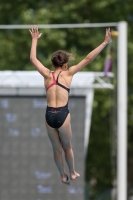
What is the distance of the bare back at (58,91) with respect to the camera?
928 cm

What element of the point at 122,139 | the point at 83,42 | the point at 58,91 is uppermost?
the point at 83,42

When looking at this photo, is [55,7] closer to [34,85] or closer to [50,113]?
[34,85]

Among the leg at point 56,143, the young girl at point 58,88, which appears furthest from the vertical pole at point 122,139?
the young girl at point 58,88

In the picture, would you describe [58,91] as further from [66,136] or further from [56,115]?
[66,136]

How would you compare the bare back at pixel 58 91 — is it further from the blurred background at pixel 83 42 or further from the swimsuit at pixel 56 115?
the blurred background at pixel 83 42

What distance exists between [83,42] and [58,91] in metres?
17.9

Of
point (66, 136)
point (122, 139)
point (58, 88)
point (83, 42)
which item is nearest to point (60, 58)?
point (58, 88)

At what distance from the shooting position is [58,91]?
928cm

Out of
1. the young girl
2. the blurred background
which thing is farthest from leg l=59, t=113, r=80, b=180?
the blurred background

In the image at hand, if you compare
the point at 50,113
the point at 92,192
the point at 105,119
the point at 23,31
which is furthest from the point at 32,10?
the point at 50,113

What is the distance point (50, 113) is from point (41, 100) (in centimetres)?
559

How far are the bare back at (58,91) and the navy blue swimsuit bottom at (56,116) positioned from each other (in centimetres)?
6

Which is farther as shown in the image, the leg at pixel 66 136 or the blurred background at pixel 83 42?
the blurred background at pixel 83 42

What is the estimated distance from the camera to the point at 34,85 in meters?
15.0
